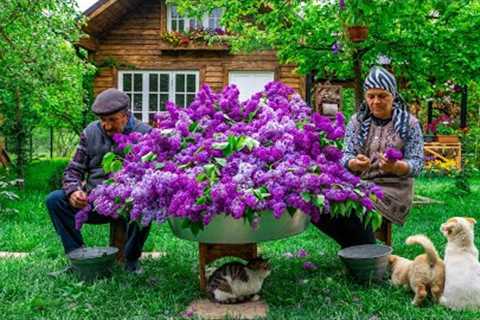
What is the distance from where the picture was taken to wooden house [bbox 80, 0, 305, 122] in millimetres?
13375

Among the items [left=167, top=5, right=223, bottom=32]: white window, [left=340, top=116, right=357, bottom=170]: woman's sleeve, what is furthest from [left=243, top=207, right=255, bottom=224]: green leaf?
[left=167, top=5, right=223, bottom=32]: white window

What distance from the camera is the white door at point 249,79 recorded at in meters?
13.3

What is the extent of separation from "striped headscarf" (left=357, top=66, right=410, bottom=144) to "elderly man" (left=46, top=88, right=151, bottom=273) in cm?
156

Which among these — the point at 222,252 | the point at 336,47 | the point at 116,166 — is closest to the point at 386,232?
the point at 222,252

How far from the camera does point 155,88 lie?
45.3 feet

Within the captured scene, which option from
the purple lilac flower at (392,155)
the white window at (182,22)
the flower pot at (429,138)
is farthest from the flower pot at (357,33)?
the flower pot at (429,138)

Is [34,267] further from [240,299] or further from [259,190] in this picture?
[259,190]

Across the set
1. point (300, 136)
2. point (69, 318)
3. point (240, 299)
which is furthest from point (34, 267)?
point (300, 136)

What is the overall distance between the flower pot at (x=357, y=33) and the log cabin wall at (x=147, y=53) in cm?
759

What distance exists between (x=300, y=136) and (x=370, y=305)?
3.41 feet

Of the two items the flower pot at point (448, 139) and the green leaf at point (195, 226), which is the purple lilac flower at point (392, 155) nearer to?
the green leaf at point (195, 226)

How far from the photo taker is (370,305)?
129 inches

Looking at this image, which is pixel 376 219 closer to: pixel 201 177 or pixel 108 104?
pixel 201 177

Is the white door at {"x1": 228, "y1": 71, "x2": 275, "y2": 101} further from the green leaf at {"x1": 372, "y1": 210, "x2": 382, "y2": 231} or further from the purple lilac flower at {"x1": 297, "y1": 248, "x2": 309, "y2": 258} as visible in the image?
the green leaf at {"x1": 372, "y1": 210, "x2": 382, "y2": 231}
